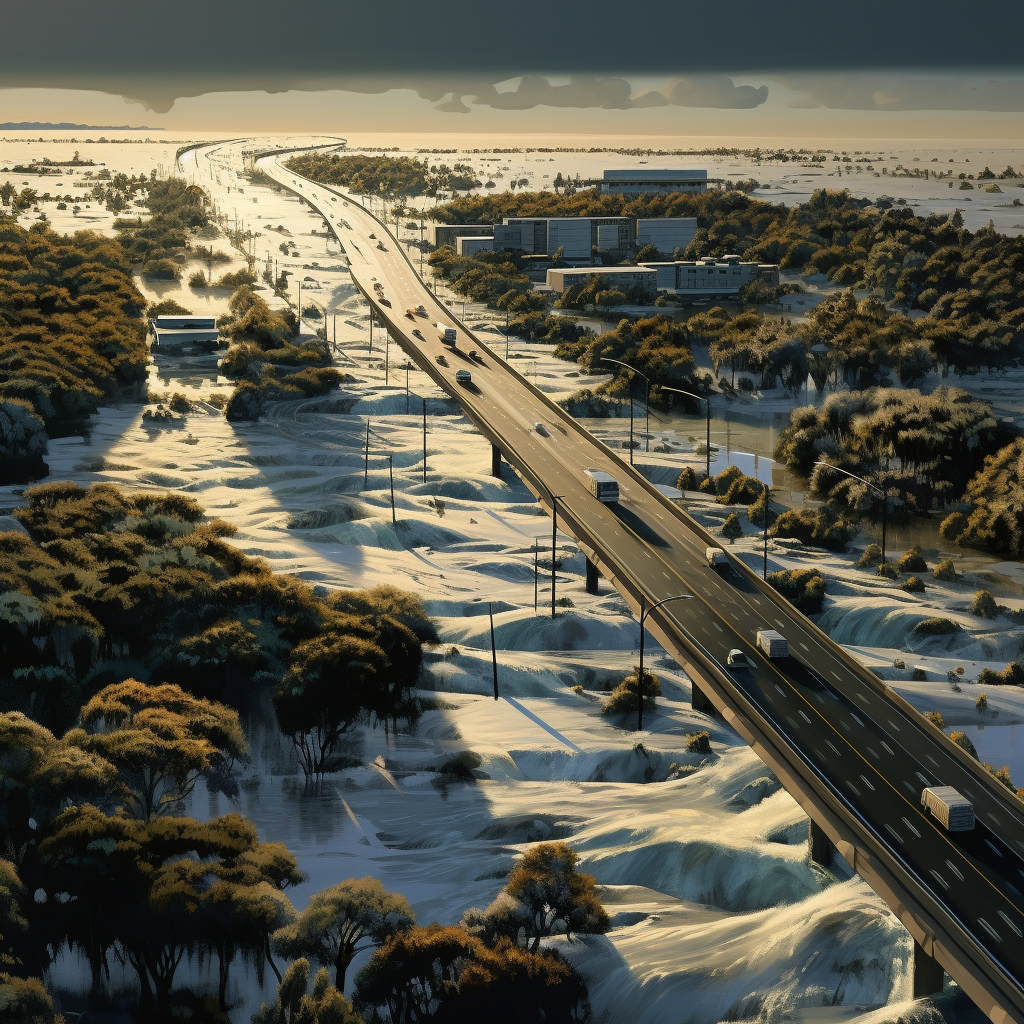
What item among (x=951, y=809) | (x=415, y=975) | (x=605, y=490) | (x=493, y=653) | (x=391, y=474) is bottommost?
(x=415, y=975)

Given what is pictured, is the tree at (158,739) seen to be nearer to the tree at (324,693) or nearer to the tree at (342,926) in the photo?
the tree at (324,693)

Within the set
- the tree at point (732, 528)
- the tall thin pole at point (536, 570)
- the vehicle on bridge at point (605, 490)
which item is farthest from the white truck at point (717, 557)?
the tree at point (732, 528)

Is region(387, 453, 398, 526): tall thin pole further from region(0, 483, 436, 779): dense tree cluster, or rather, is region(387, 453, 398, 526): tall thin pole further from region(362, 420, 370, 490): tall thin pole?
region(0, 483, 436, 779): dense tree cluster

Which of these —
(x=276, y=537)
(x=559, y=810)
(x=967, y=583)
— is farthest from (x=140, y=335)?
(x=559, y=810)

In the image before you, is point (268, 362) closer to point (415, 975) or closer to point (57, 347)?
point (57, 347)

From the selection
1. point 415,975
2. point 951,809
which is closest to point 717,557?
point 951,809

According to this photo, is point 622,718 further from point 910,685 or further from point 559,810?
point 910,685
